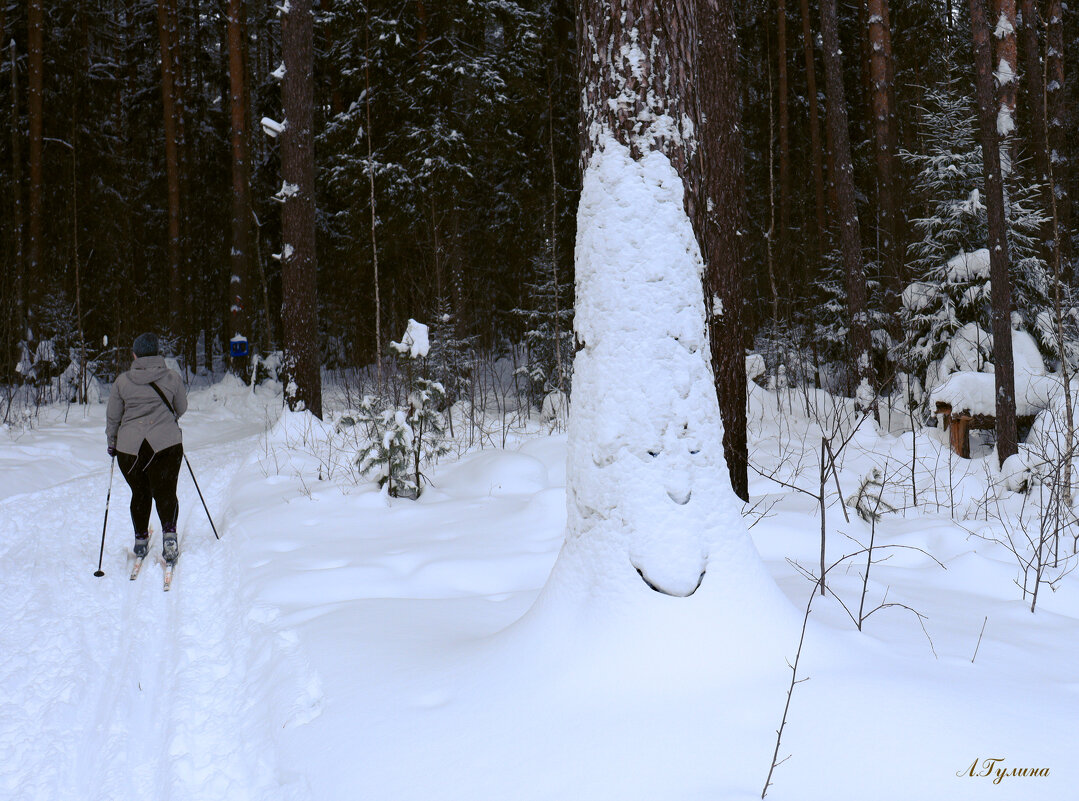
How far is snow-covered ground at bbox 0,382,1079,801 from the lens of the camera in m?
2.19

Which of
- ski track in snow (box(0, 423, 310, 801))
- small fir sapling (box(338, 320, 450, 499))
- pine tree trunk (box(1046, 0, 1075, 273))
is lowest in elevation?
ski track in snow (box(0, 423, 310, 801))

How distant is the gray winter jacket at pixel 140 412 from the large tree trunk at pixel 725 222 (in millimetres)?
4389

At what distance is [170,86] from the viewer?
64.1ft

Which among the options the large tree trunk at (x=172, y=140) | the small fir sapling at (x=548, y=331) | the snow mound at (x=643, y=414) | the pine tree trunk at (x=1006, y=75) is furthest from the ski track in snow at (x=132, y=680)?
the large tree trunk at (x=172, y=140)

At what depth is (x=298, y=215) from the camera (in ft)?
37.9

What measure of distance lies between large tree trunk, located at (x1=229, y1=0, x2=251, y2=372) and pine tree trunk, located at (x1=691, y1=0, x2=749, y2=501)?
14.2 metres

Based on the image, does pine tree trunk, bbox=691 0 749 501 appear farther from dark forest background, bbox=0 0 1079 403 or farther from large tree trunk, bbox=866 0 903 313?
large tree trunk, bbox=866 0 903 313

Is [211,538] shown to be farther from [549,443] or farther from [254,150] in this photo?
[254,150]

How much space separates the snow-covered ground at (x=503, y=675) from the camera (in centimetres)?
219

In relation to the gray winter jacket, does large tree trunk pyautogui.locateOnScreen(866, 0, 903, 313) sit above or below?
above

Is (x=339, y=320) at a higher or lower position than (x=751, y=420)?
higher

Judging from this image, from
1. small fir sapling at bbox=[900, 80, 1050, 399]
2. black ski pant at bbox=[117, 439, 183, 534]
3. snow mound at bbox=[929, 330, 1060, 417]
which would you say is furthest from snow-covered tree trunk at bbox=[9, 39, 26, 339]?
snow mound at bbox=[929, 330, 1060, 417]

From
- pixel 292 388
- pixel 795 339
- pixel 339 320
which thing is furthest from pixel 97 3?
pixel 795 339

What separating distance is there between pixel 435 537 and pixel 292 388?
673 centimetres
